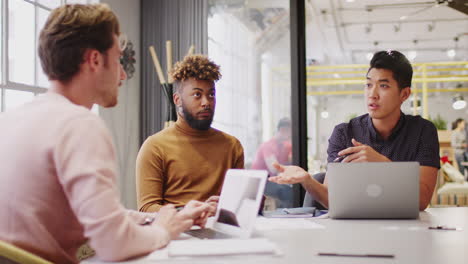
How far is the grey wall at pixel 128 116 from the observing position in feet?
15.1

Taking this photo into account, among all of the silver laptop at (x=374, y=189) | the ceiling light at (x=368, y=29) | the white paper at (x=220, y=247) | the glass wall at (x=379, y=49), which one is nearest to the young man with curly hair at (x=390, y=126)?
the silver laptop at (x=374, y=189)

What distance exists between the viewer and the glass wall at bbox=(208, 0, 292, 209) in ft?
16.2

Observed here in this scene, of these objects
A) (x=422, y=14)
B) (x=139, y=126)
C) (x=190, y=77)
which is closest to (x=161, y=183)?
(x=190, y=77)

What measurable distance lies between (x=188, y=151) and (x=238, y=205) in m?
1.03

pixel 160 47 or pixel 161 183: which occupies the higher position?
pixel 160 47

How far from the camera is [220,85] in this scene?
16.3ft

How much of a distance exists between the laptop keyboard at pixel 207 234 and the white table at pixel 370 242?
0.13m

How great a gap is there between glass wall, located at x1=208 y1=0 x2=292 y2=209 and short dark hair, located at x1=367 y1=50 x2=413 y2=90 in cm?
226

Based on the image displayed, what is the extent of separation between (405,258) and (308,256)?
0.74 feet

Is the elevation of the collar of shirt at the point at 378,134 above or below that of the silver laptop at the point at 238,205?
above

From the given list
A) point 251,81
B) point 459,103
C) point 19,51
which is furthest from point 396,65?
point 459,103

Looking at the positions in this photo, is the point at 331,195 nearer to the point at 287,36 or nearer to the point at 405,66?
the point at 405,66

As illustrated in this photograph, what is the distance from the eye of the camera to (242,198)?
1.44 meters

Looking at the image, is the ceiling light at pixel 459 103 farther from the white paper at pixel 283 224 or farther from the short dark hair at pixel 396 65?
the white paper at pixel 283 224
